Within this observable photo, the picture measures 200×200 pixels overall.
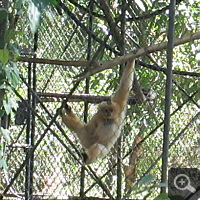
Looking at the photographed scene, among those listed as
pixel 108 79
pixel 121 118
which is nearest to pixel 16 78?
pixel 121 118

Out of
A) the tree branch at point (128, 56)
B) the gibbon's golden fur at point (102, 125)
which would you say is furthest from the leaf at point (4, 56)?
the gibbon's golden fur at point (102, 125)

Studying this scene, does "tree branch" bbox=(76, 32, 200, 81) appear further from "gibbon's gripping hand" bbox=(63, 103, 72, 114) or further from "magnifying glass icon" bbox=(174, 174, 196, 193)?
"gibbon's gripping hand" bbox=(63, 103, 72, 114)

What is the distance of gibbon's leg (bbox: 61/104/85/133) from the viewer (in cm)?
465

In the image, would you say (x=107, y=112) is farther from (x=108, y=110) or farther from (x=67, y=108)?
(x=67, y=108)

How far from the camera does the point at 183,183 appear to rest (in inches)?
102

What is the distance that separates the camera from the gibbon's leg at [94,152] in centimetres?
436

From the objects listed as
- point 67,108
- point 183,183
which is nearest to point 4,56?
point 183,183

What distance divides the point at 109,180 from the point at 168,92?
116 inches

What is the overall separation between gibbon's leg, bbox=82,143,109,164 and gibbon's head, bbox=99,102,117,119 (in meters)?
0.33

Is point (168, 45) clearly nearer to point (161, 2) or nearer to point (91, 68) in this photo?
point (91, 68)

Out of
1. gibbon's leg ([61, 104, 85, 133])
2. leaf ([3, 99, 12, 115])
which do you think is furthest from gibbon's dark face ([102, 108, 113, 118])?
leaf ([3, 99, 12, 115])

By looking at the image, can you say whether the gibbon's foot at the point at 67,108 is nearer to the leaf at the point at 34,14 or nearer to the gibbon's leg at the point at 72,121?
the gibbon's leg at the point at 72,121

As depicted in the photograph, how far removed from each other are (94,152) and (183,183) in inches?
77.1

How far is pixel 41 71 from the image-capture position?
5.64 m
